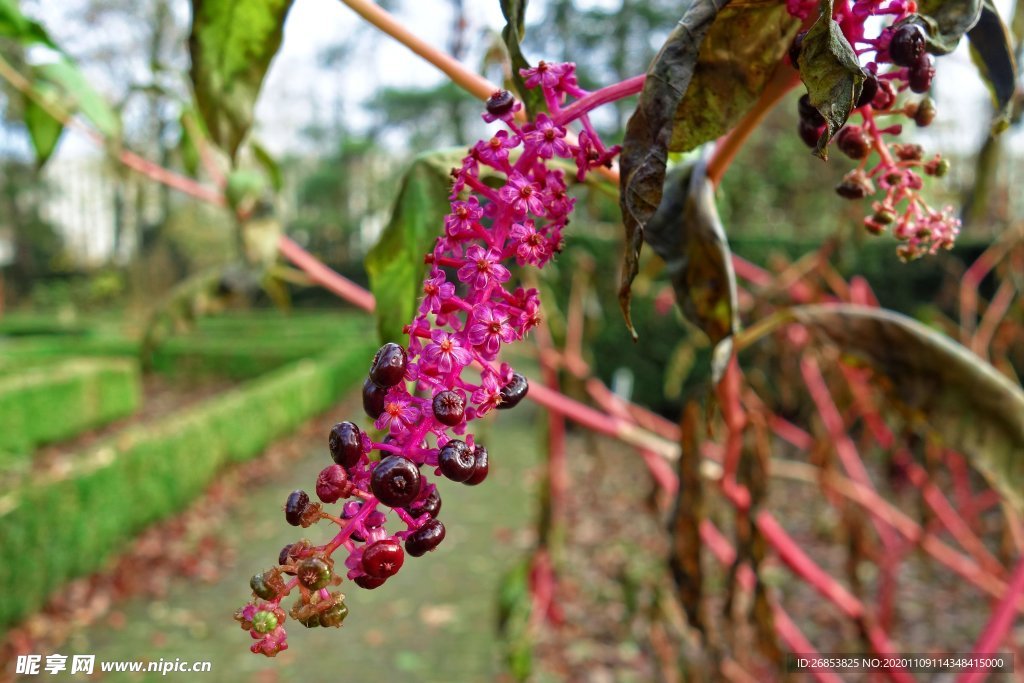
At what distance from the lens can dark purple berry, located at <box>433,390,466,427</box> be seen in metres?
0.38

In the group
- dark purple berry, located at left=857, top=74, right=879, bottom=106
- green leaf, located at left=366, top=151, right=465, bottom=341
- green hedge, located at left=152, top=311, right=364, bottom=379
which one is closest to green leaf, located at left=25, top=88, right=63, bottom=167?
green leaf, located at left=366, top=151, right=465, bottom=341

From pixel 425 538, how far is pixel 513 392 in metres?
0.10

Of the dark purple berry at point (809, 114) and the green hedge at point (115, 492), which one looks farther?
the green hedge at point (115, 492)

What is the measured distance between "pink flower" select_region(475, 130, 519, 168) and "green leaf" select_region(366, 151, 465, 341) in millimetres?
175

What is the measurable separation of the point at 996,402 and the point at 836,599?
0.80 meters

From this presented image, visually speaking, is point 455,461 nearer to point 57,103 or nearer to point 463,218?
point 463,218

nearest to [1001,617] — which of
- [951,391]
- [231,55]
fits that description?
[951,391]

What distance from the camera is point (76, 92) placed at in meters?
1.34

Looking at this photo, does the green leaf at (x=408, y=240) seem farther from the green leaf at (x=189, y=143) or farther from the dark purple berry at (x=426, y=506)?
the green leaf at (x=189, y=143)

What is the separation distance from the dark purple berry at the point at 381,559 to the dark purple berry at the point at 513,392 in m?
0.10

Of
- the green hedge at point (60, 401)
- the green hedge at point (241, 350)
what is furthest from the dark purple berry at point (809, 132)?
the green hedge at point (241, 350)

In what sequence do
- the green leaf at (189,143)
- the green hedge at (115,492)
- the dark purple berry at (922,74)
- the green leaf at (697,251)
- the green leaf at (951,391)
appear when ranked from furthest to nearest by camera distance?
the green hedge at (115,492) < the green leaf at (189,143) < the green leaf at (951,391) < the green leaf at (697,251) < the dark purple berry at (922,74)

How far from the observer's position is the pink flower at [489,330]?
16.0 inches

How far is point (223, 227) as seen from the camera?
22.1m
